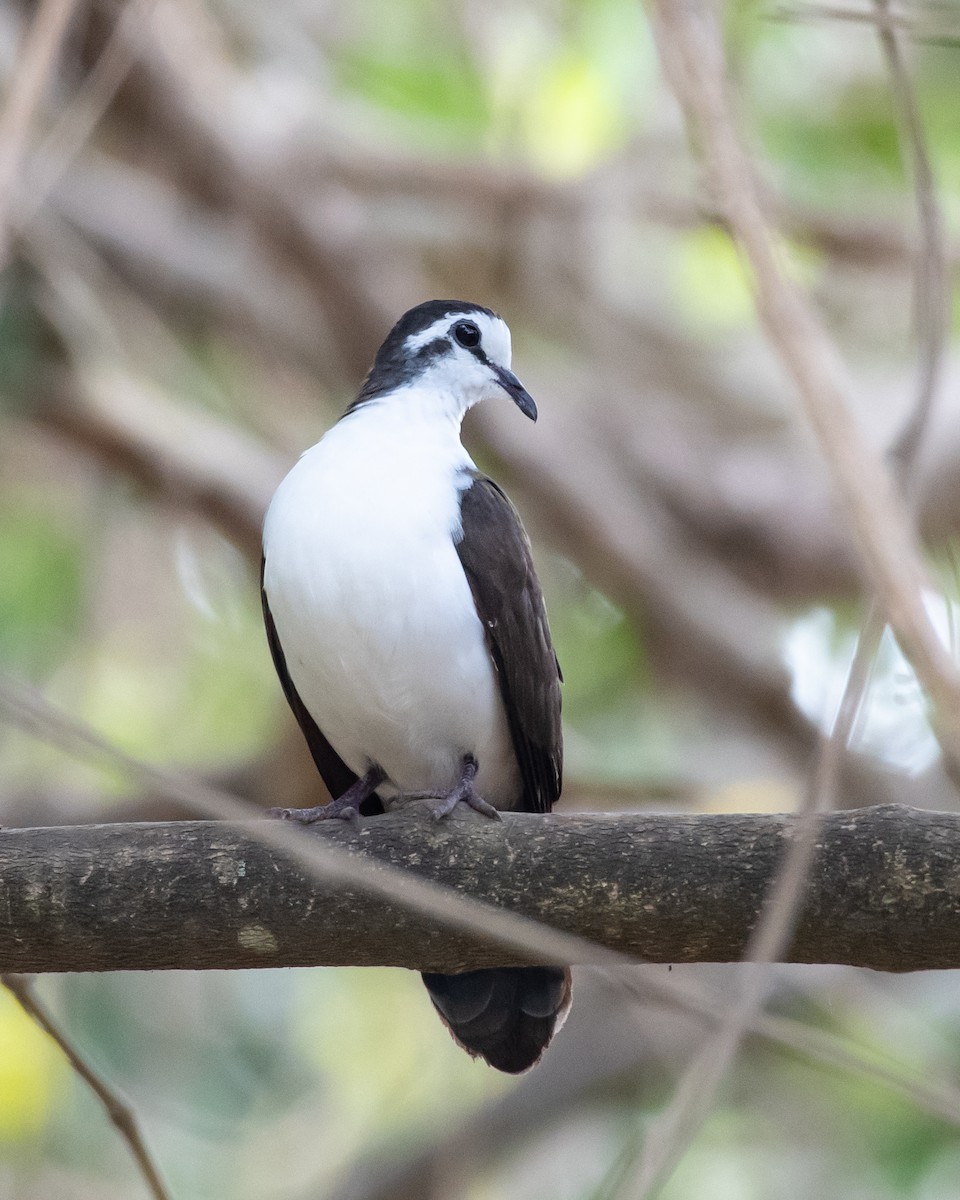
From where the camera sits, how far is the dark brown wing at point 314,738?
3498mm

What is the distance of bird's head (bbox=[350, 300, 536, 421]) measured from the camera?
3.79m

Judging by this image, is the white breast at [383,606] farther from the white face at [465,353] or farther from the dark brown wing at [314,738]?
the white face at [465,353]

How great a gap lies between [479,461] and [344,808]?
12.3 feet

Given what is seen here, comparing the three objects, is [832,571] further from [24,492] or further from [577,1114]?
[24,492]

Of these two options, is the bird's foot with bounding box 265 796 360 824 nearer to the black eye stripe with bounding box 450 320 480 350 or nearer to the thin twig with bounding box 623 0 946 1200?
the black eye stripe with bounding box 450 320 480 350

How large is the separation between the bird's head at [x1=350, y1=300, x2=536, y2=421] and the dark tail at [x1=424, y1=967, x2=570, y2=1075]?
1.33 metres

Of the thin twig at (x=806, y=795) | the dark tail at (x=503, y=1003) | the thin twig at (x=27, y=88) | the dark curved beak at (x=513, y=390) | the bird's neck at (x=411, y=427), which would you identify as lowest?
the thin twig at (x=806, y=795)

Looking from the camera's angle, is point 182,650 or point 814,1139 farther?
point 182,650

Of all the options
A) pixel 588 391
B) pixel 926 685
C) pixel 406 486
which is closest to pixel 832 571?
pixel 588 391

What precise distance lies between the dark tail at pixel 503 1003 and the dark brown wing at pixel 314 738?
69 centimetres

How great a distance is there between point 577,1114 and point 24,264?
3690 millimetres

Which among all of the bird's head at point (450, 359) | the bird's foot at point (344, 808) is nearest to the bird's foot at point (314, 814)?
the bird's foot at point (344, 808)

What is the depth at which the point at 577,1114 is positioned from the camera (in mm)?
5977

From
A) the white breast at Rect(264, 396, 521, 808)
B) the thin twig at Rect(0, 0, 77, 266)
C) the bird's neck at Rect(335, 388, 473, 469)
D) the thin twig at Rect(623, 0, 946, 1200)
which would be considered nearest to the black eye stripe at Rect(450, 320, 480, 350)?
the bird's neck at Rect(335, 388, 473, 469)
